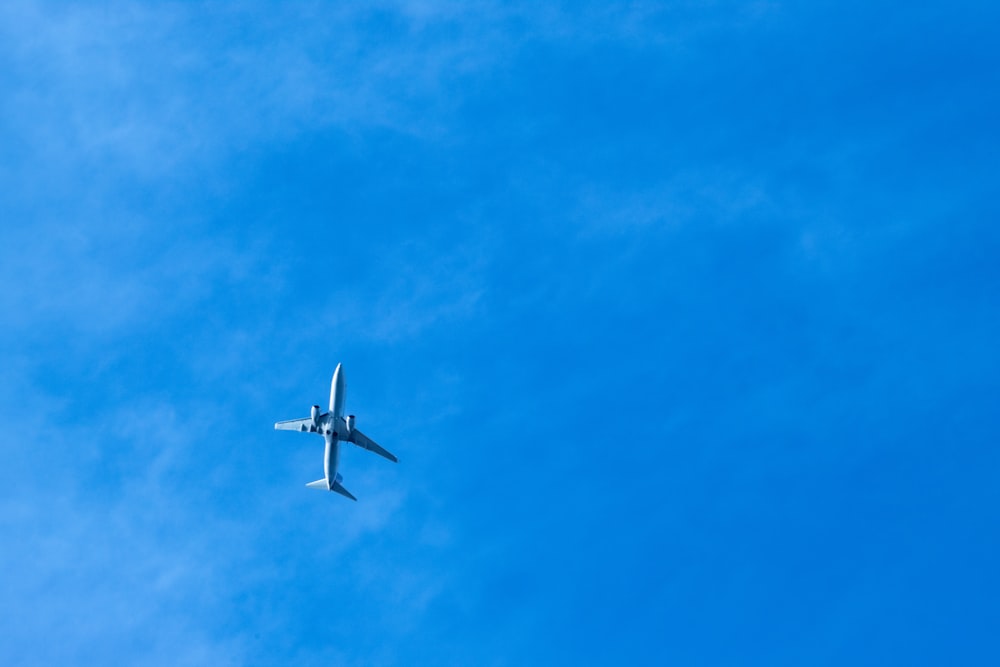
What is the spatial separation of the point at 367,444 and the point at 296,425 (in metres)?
11.8

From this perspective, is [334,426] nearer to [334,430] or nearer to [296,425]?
[334,430]

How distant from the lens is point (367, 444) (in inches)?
6407

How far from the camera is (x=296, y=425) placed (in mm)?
165000

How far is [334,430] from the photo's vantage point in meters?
156

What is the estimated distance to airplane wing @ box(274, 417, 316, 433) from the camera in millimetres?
162250

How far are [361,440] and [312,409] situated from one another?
32.1ft

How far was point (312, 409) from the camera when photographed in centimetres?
15625

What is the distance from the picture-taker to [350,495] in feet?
550

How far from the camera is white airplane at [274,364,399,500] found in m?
153

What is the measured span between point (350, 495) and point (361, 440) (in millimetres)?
11416

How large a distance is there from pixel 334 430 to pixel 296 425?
11700 millimetres

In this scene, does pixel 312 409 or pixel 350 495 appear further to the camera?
pixel 350 495

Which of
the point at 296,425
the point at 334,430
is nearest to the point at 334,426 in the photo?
the point at 334,430

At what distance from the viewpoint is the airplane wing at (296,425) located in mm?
Result: 162250
